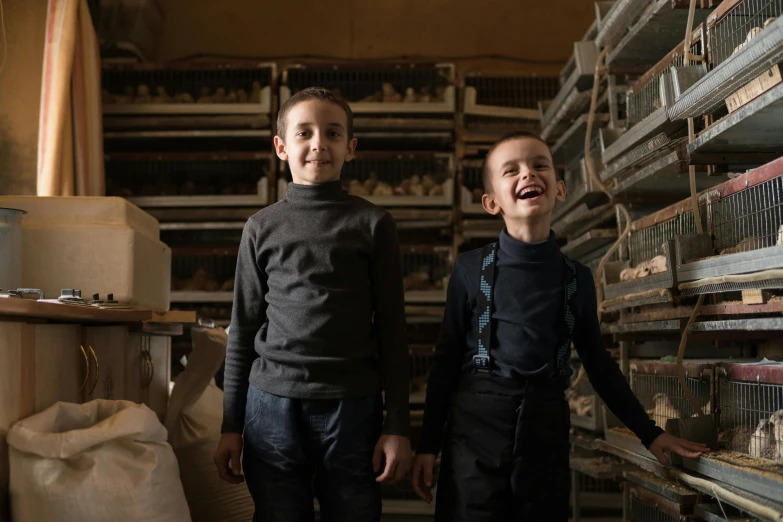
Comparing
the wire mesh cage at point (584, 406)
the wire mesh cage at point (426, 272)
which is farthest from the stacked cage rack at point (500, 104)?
the wire mesh cage at point (584, 406)

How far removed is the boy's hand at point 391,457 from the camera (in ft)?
5.02

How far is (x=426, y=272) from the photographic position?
13.7 ft

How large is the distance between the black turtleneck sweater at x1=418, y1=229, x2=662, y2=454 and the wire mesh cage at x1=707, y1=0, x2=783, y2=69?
61 centimetres

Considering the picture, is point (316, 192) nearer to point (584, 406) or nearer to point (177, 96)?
point (584, 406)

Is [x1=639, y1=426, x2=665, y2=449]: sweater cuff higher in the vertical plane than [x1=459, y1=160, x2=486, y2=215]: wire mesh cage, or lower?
lower

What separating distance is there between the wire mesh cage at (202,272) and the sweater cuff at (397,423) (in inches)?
96.9

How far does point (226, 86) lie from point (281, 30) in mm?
733

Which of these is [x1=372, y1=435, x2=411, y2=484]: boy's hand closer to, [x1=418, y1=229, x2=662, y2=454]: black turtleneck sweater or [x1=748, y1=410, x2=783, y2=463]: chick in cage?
[x1=418, y1=229, x2=662, y2=454]: black turtleneck sweater

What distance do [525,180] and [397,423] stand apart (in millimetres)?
571

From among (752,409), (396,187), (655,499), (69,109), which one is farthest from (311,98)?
(396,187)

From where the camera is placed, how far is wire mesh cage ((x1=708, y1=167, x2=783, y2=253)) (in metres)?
1.65

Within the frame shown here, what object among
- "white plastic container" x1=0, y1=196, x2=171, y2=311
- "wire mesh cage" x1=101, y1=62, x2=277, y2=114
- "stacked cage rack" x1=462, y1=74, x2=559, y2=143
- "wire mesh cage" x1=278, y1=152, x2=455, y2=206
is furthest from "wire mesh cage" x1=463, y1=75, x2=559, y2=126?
"white plastic container" x1=0, y1=196, x2=171, y2=311

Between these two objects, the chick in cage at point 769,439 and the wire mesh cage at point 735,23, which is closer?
the chick in cage at point 769,439

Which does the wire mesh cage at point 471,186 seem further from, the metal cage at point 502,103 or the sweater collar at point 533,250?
the sweater collar at point 533,250
